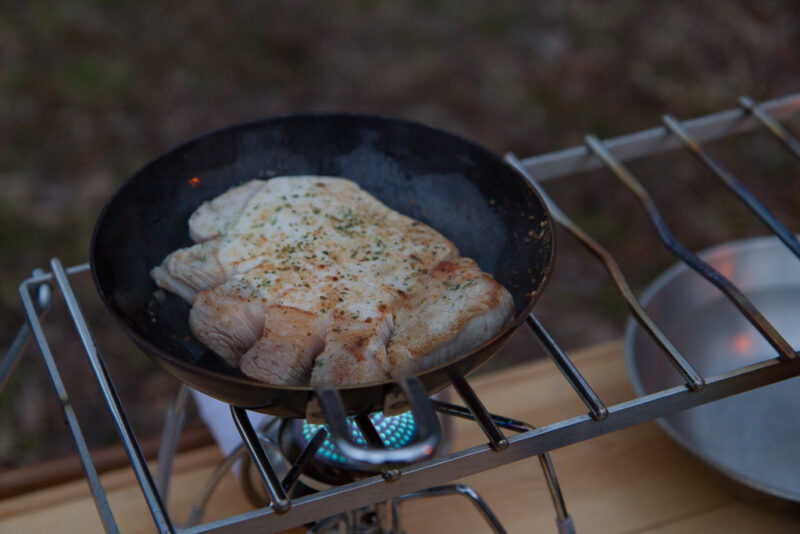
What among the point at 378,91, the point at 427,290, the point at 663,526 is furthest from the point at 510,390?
the point at 378,91

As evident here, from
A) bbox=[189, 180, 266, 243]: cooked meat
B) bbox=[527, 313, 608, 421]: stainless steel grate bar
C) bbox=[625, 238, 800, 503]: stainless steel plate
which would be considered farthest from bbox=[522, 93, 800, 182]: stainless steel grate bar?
bbox=[189, 180, 266, 243]: cooked meat

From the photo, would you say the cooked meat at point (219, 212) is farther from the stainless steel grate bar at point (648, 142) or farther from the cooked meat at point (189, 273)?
the stainless steel grate bar at point (648, 142)

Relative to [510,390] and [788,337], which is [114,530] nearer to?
[510,390]

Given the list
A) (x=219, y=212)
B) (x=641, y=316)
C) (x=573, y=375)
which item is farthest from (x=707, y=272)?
(x=219, y=212)

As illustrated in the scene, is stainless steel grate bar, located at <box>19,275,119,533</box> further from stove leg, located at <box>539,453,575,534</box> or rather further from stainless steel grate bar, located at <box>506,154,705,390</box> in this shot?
stainless steel grate bar, located at <box>506,154,705,390</box>

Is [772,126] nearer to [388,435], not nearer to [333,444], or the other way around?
[388,435]
